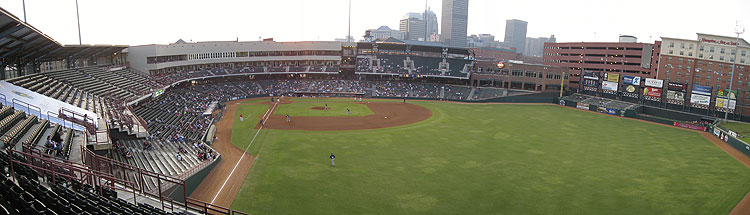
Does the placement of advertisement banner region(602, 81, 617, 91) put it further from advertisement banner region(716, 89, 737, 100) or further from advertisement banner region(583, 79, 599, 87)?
advertisement banner region(716, 89, 737, 100)

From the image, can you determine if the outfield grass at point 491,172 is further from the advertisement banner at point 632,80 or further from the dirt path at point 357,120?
the advertisement banner at point 632,80

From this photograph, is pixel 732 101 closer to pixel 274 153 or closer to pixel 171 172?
pixel 274 153

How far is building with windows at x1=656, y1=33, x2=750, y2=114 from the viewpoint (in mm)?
54781

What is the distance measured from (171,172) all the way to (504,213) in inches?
727

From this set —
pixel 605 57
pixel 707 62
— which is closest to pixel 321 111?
pixel 707 62

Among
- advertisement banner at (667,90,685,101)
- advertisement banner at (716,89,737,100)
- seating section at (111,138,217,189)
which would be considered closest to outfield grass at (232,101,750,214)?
seating section at (111,138,217,189)

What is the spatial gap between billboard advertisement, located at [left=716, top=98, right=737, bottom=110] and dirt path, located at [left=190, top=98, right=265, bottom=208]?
2052 inches

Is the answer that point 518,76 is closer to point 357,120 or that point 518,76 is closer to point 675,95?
point 675,95

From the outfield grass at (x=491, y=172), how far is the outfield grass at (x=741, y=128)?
10.2 feet

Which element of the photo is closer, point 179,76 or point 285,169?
point 285,169

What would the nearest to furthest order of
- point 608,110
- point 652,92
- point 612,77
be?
point 652,92 < point 608,110 < point 612,77

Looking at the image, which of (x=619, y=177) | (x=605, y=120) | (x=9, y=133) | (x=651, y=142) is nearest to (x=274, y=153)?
(x=9, y=133)

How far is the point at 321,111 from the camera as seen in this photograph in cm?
5453

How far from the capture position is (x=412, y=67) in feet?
260
